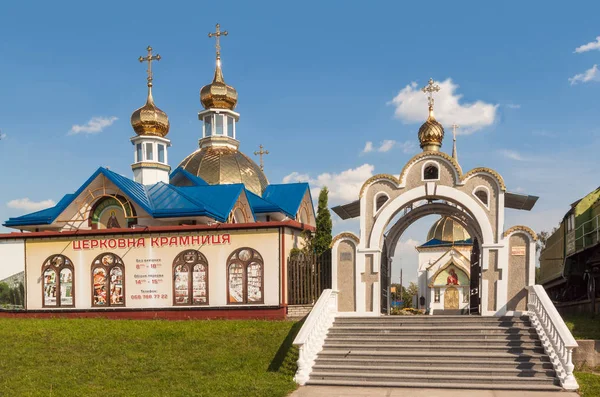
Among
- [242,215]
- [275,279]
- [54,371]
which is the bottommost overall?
[54,371]

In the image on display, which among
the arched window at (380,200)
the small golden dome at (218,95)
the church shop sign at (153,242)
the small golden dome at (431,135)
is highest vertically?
the small golden dome at (218,95)

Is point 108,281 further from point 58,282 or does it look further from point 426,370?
point 426,370

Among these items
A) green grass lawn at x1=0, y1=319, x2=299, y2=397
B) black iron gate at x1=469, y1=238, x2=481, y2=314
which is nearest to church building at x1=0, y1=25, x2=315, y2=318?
green grass lawn at x1=0, y1=319, x2=299, y2=397

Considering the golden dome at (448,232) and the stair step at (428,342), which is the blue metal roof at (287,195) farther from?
the stair step at (428,342)

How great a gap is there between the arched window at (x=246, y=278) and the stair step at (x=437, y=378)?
237 inches

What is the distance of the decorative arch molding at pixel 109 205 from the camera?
2084 cm

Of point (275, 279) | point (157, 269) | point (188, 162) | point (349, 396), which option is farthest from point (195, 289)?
point (188, 162)

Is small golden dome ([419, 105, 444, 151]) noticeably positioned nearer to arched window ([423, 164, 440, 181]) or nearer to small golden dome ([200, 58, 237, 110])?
arched window ([423, 164, 440, 181])

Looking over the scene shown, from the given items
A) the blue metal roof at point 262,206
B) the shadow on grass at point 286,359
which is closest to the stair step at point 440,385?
the shadow on grass at point 286,359

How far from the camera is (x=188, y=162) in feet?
93.9

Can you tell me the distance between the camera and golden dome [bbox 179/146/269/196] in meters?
27.3

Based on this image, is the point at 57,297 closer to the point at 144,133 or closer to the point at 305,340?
the point at 144,133

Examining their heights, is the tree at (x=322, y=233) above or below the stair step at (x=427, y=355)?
above

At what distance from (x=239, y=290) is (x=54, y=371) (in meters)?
6.54
